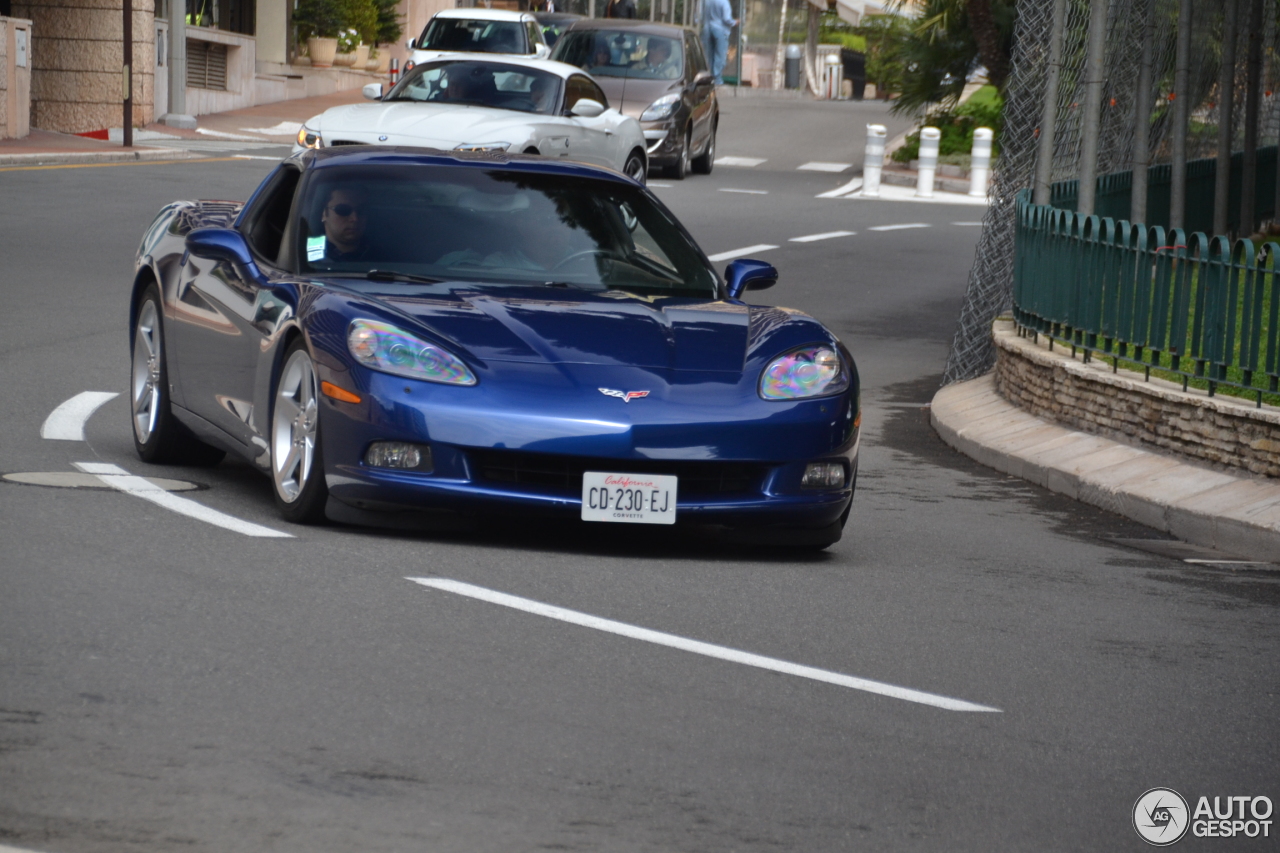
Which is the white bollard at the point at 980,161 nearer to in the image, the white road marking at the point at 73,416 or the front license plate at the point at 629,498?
the white road marking at the point at 73,416

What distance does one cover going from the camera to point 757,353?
7340mm

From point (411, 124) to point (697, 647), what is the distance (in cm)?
1378

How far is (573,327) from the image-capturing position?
287 inches

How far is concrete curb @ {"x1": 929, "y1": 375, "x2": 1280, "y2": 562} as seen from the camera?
8.63 metres

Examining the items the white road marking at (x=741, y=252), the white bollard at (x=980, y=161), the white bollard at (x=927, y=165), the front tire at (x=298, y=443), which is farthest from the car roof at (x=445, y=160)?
the white bollard at (x=980, y=161)

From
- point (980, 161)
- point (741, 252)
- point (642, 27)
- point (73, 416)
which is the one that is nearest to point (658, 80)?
point (642, 27)

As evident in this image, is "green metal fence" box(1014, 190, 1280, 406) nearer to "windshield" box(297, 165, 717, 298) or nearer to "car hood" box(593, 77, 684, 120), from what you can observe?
"windshield" box(297, 165, 717, 298)

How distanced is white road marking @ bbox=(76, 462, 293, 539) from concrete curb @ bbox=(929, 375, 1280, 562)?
393cm

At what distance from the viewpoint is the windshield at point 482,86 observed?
21.2 meters

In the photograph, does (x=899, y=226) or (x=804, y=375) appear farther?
(x=899, y=226)

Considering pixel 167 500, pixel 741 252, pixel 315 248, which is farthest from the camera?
pixel 741 252

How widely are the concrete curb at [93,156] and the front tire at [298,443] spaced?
18208 mm

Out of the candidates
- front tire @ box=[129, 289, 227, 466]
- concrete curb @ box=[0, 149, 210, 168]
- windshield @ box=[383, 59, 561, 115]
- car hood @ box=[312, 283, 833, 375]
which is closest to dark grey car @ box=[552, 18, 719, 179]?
concrete curb @ box=[0, 149, 210, 168]

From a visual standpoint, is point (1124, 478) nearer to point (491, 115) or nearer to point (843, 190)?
point (491, 115)
